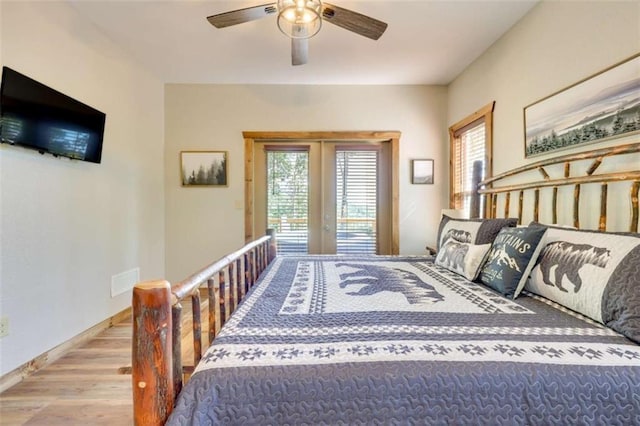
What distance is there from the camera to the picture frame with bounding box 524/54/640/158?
4.82 feet

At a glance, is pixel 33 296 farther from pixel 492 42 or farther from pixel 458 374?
pixel 492 42

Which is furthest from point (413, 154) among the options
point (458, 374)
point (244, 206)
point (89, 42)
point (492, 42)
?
point (89, 42)

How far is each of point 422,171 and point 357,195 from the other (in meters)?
0.84

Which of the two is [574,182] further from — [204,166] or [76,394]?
[204,166]

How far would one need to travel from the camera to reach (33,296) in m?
1.95

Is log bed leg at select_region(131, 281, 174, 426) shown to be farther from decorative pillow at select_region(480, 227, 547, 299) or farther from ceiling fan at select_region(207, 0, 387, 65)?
ceiling fan at select_region(207, 0, 387, 65)

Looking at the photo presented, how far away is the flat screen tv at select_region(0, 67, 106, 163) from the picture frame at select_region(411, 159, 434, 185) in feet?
10.5

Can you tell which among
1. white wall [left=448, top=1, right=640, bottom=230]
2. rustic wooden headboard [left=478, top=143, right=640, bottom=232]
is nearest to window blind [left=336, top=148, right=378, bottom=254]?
white wall [left=448, top=1, right=640, bottom=230]

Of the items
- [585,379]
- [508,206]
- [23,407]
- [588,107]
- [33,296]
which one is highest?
[588,107]

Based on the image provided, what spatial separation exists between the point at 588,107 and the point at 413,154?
1.90m

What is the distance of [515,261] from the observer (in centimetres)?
142

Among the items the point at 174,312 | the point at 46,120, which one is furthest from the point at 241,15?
the point at 174,312

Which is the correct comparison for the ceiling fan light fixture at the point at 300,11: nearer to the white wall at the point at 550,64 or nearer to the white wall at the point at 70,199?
the white wall at the point at 550,64

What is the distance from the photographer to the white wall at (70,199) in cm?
184
